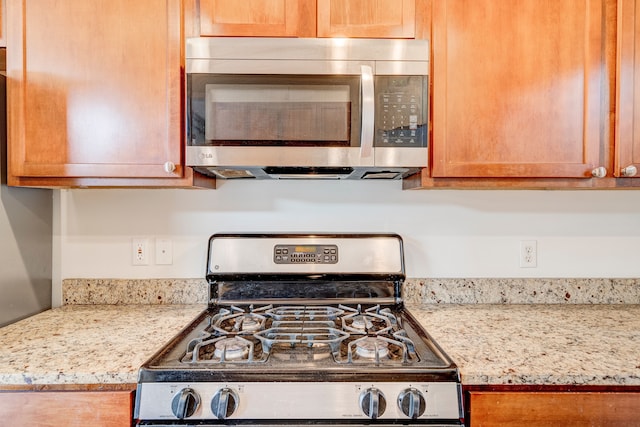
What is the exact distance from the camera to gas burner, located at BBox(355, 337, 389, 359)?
0.98 meters

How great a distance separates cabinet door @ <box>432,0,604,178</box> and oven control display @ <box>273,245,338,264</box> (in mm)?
498

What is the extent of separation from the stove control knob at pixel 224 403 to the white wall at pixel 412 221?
2.30ft

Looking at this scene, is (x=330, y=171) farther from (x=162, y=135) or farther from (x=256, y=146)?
(x=162, y=135)

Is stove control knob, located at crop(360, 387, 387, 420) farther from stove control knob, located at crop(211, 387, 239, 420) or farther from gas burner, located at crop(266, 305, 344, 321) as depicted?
gas burner, located at crop(266, 305, 344, 321)

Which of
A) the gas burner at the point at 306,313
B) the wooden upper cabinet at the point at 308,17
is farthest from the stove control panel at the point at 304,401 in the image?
the wooden upper cabinet at the point at 308,17

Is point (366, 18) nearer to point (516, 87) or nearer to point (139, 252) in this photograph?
point (516, 87)

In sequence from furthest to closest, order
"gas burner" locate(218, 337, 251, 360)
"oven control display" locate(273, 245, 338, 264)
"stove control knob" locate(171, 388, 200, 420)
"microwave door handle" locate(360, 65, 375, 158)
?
"oven control display" locate(273, 245, 338, 264)
"microwave door handle" locate(360, 65, 375, 158)
"gas burner" locate(218, 337, 251, 360)
"stove control knob" locate(171, 388, 200, 420)

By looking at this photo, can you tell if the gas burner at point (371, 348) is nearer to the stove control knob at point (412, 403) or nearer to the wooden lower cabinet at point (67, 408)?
the stove control knob at point (412, 403)

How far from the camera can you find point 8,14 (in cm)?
116

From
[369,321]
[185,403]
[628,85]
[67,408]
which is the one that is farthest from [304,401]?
[628,85]

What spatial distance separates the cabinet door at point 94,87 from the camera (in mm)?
1160

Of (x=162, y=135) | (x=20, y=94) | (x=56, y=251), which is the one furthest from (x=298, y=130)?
(x=56, y=251)

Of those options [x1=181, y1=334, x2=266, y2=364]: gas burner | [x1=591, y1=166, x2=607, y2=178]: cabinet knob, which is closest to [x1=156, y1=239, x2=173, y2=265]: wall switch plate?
[x1=181, y1=334, x2=266, y2=364]: gas burner

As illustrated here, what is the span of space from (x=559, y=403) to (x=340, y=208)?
905 millimetres
